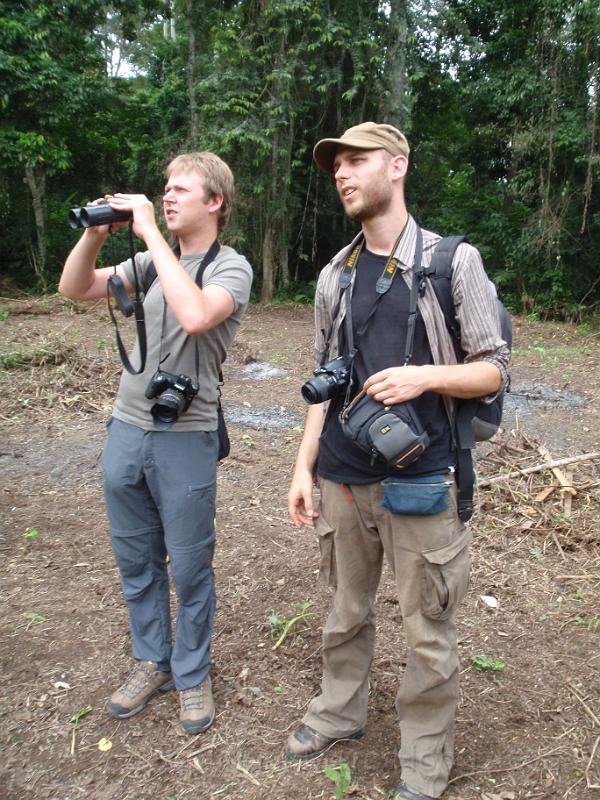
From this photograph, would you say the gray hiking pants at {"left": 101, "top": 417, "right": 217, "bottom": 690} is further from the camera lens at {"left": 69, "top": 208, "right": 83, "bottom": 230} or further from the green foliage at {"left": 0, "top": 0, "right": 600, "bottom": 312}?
the green foliage at {"left": 0, "top": 0, "right": 600, "bottom": 312}

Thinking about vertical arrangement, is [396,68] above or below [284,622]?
above

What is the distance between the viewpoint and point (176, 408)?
2.25m

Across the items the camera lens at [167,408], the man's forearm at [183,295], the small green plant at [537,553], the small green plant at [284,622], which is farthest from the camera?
the small green plant at [537,553]

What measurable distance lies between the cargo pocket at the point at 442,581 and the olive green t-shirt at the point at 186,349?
0.92m

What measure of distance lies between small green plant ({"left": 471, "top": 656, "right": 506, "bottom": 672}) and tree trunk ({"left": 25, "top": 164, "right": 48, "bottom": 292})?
15.2m

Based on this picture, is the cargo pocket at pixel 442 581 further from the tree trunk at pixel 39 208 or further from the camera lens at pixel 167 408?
the tree trunk at pixel 39 208

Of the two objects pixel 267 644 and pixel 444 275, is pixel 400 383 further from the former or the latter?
pixel 267 644

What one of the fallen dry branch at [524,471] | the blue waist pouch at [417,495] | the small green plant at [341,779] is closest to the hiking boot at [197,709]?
the small green plant at [341,779]

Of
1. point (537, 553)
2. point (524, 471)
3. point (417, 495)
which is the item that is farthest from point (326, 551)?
point (524, 471)

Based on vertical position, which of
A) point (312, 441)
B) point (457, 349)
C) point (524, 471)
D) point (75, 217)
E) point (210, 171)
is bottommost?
point (524, 471)

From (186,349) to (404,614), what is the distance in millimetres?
1154

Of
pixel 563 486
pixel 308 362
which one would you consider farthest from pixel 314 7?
pixel 563 486

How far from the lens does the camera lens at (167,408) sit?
224cm

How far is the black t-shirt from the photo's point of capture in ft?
6.75
